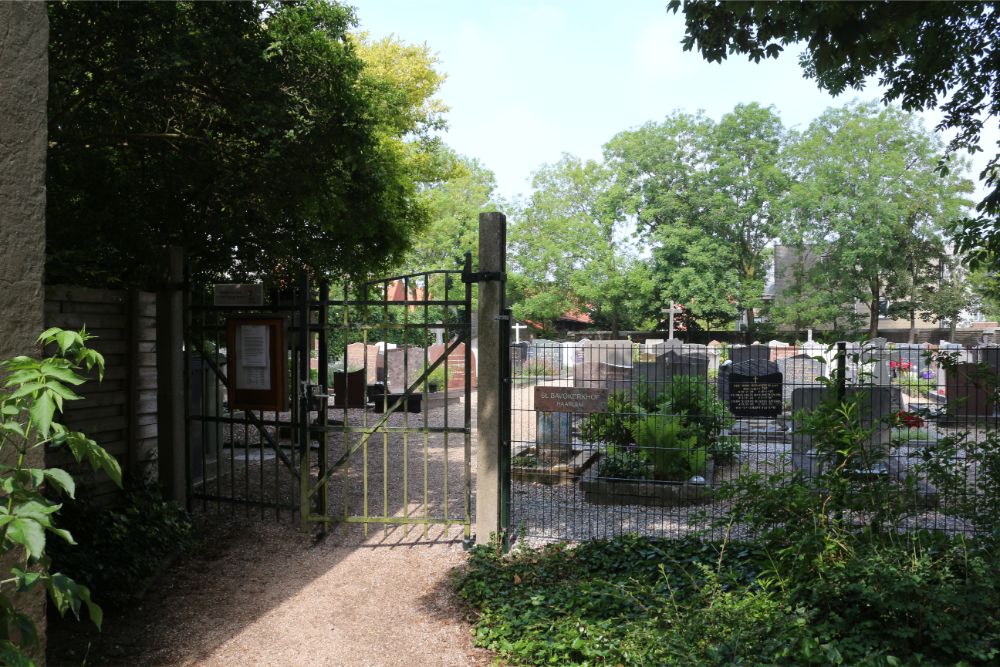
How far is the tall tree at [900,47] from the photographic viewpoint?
6129 millimetres

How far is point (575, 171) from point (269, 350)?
38.4m

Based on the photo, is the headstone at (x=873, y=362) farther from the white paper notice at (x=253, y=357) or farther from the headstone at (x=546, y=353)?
the white paper notice at (x=253, y=357)

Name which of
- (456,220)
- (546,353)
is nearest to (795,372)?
(546,353)

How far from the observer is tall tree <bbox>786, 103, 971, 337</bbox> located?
123ft

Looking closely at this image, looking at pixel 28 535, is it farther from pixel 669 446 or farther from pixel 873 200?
pixel 873 200

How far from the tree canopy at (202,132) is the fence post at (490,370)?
5.47 ft

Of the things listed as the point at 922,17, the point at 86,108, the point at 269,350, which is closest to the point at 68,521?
the point at 269,350

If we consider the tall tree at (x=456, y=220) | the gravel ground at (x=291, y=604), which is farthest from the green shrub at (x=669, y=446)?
the tall tree at (x=456, y=220)

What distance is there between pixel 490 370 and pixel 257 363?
7.64ft

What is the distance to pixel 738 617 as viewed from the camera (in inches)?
165

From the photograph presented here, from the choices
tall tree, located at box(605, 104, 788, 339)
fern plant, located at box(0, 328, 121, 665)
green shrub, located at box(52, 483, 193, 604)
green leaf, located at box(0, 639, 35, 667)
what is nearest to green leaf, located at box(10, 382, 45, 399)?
fern plant, located at box(0, 328, 121, 665)

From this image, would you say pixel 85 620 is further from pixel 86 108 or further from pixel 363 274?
pixel 363 274

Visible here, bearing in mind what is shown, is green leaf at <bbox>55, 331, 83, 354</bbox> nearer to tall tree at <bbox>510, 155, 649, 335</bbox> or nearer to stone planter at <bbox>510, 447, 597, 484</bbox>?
stone planter at <bbox>510, 447, 597, 484</bbox>

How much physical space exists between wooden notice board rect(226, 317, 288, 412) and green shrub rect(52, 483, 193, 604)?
3.85ft
